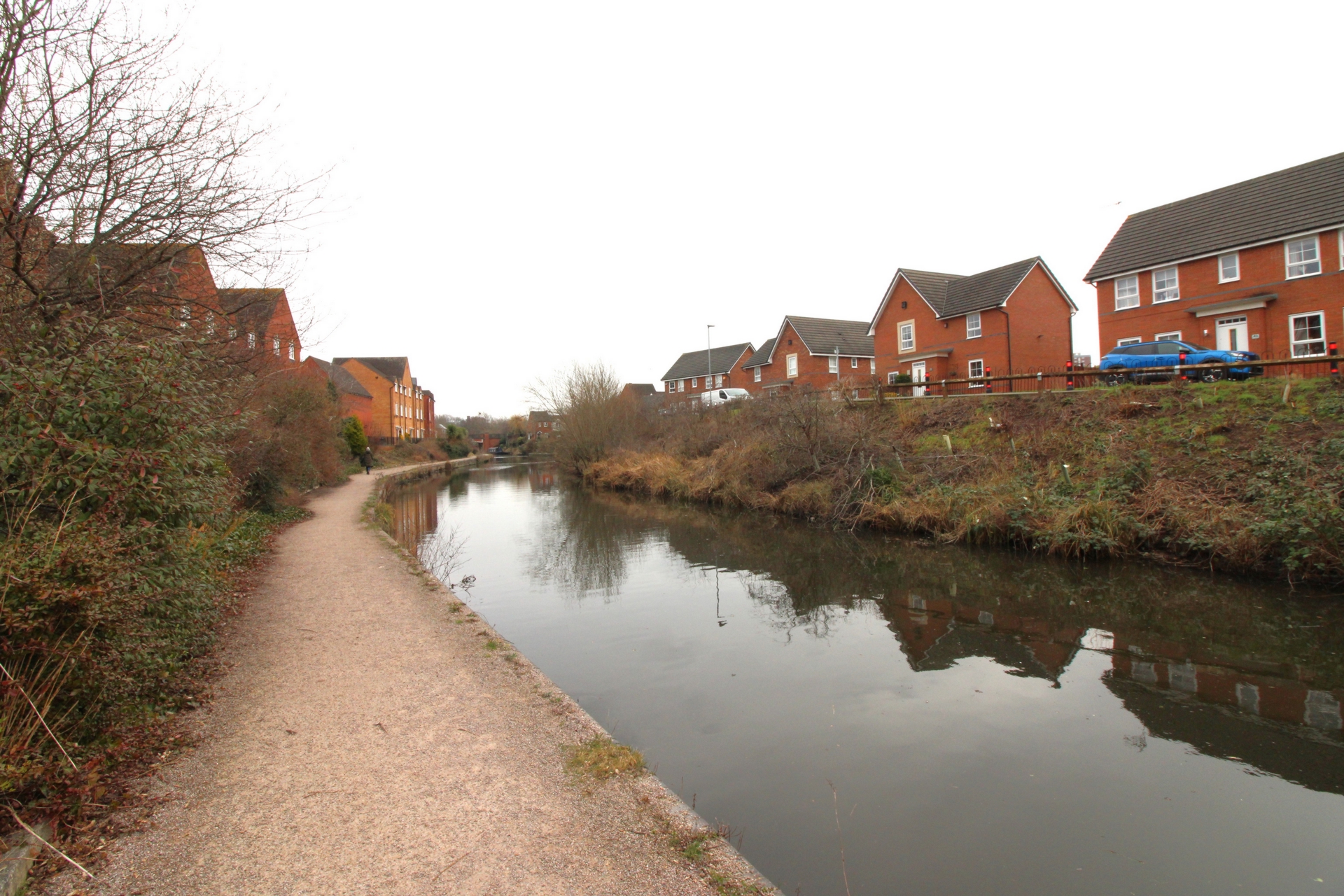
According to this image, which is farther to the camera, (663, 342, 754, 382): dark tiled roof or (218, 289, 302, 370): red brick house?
(663, 342, 754, 382): dark tiled roof

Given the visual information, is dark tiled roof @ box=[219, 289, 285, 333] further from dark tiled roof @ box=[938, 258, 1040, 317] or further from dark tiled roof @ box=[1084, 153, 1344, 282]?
dark tiled roof @ box=[938, 258, 1040, 317]

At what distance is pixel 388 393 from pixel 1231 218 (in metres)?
55.1

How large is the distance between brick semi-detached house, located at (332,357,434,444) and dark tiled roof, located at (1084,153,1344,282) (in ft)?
149

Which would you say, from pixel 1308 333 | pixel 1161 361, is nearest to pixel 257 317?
pixel 1161 361

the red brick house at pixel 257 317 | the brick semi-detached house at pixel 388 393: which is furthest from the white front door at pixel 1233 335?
the brick semi-detached house at pixel 388 393

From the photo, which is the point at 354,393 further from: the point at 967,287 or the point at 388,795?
the point at 388,795

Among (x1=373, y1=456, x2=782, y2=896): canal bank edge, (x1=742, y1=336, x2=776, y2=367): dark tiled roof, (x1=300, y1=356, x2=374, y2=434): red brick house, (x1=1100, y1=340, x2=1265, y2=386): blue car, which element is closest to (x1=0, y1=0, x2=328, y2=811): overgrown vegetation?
(x1=373, y1=456, x2=782, y2=896): canal bank edge

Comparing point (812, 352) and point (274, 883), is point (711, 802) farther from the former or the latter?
point (812, 352)

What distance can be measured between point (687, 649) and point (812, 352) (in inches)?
1462

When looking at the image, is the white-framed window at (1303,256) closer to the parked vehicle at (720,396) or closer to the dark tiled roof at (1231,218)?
the dark tiled roof at (1231,218)

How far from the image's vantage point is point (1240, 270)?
2164 centimetres

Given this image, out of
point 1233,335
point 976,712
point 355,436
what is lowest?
point 976,712

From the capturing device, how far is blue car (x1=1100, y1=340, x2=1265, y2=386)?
662 inches

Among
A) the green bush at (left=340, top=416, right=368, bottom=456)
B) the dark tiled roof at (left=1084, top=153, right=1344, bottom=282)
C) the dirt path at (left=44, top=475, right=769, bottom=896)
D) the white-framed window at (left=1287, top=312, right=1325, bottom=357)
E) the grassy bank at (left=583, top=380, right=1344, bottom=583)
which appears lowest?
the dirt path at (left=44, top=475, right=769, bottom=896)
